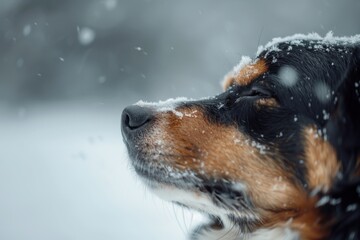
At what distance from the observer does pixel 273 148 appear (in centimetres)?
317

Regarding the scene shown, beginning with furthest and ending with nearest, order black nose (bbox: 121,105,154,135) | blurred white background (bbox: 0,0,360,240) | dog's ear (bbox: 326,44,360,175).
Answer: blurred white background (bbox: 0,0,360,240), black nose (bbox: 121,105,154,135), dog's ear (bbox: 326,44,360,175)

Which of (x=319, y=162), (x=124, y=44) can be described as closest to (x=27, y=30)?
(x=124, y=44)

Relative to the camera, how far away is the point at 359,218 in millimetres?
2885

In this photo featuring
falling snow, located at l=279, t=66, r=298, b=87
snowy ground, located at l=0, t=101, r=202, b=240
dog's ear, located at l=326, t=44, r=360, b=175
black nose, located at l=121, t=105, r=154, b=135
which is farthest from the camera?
snowy ground, located at l=0, t=101, r=202, b=240

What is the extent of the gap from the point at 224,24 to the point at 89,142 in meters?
9.55

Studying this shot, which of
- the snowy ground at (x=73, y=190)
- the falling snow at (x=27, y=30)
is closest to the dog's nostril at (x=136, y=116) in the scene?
the snowy ground at (x=73, y=190)

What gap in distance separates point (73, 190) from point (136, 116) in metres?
5.44

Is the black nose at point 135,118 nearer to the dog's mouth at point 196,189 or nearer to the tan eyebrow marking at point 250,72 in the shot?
the dog's mouth at point 196,189

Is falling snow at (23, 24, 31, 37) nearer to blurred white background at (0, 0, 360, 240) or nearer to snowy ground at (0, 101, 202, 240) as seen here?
blurred white background at (0, 0, 360, 240)

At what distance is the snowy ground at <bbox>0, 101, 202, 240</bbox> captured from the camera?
6.31 meters

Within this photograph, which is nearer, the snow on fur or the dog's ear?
the dog's ear

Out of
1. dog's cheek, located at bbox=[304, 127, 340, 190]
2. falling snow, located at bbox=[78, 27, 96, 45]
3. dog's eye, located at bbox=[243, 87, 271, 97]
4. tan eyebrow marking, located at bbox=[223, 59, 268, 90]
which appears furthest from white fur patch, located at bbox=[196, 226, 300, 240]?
falling snow, located at bbox=[78, 27, 96, 45]

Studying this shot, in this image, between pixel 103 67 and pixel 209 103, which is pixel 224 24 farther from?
pixel 209 103

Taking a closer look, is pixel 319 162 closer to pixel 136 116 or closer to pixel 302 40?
pixel 302 40
